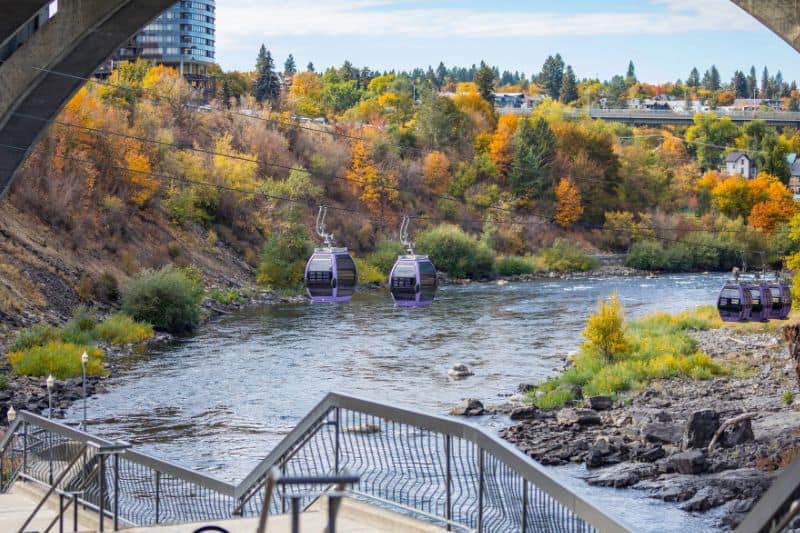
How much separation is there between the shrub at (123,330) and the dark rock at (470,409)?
1627cm

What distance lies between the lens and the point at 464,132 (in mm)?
99812

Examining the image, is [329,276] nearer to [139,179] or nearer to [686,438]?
[686,438]

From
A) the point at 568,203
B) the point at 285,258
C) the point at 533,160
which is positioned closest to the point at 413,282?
the point at 285,258

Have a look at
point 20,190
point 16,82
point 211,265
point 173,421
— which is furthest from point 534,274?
point 16,82

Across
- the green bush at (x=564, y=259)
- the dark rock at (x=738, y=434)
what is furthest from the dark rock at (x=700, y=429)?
the green bush at (x=564, y=259)

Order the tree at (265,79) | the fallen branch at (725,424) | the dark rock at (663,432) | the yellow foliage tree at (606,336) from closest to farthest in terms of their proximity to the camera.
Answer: the fallen branch at (725,424) < the dark rock at (663,432) < the yellow foliage tree at (606,336) < the tree at (265,79)

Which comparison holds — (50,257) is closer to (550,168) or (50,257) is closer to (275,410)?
(275,410)

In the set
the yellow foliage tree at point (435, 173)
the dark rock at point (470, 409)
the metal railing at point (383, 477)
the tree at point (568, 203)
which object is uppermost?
the metal railing at point (383, 477)

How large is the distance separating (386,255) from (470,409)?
40445 mm

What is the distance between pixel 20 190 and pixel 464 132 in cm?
4911

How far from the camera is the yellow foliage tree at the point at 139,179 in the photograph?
6575cm

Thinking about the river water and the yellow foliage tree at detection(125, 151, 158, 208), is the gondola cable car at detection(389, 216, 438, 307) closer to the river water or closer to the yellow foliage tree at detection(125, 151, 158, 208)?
the river water

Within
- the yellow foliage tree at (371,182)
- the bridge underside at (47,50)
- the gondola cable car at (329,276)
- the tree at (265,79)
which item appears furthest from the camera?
the tree at (265,79)

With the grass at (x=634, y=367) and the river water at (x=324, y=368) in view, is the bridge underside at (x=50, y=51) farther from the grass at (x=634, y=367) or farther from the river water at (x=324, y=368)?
the grass at (x=634, y=367)
